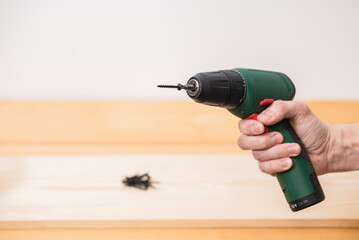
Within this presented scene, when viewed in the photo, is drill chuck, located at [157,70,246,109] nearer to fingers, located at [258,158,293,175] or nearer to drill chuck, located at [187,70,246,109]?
drill chuck, located at [187,70,246,109]

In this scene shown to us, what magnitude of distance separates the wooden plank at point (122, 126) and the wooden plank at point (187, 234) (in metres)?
0.31

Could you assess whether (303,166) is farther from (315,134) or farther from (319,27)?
(319,27)

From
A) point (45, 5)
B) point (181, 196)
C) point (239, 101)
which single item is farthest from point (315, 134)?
point (45, 5)

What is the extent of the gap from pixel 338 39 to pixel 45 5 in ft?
3.40

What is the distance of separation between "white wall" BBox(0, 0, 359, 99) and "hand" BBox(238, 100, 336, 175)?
1.47ft

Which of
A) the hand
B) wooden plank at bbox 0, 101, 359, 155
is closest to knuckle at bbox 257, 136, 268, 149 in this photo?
the hand

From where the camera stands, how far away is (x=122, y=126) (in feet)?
3.42

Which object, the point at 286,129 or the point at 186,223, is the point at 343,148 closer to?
the point at 286,129

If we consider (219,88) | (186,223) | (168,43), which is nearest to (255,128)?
(219,88)

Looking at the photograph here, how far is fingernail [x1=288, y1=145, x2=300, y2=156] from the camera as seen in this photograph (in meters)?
0.59

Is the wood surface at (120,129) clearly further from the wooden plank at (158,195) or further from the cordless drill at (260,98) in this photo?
the cordless drill at (260,98)

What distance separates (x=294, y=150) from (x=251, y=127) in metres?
0.10

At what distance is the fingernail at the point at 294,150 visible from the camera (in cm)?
59

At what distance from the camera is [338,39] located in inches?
40.5
